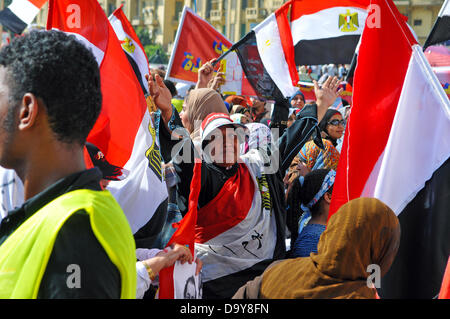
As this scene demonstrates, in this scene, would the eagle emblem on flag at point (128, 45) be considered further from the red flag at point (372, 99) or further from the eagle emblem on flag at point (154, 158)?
the red flag at point (372, 99)

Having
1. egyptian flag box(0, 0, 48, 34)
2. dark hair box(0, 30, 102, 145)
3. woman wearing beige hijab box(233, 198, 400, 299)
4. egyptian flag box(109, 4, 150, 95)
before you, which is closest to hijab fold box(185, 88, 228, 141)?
egyptian flag box(109, 4, 150, 95)

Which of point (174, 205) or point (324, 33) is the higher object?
point (324, 33)

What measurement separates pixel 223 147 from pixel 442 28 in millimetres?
2192

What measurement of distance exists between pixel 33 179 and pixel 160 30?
70.9 metres

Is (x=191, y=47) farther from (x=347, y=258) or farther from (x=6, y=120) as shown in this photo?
(x=6, y=120)

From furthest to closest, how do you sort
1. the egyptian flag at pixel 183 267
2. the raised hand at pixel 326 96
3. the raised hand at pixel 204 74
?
1. the raised hand at pixel 204 74
2. the raised hand at pixel 326 96
3. the egyptian flag at pixel 183 267

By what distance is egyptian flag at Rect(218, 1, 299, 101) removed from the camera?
5.53m

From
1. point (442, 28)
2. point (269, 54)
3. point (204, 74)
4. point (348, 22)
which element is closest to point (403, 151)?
point (442, 28)

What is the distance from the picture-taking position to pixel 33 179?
1.33 metres

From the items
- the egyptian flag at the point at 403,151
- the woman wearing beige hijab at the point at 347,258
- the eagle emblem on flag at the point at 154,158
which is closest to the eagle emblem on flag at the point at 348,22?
the egyptian flag at the point at 403,151

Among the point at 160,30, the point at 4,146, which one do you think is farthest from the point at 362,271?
the point at 160,30

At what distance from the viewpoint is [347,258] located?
1.99 m

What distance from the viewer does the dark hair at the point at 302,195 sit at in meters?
3.49

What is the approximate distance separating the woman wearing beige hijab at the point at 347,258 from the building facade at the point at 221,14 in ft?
159
